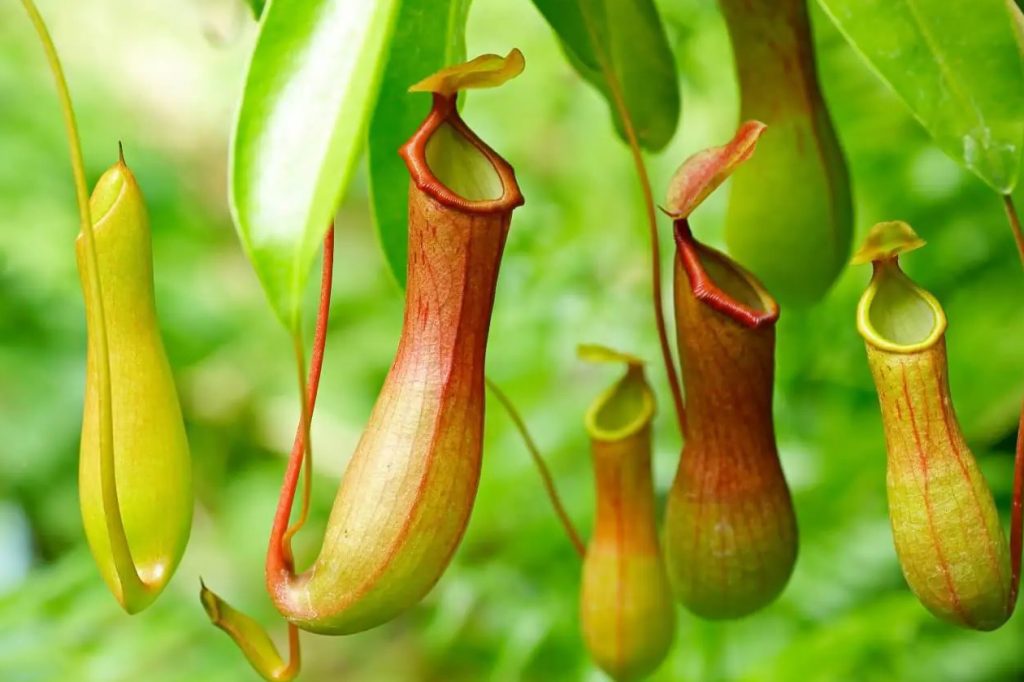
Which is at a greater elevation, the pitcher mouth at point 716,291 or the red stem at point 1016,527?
the pitcher mouth at point 716,291

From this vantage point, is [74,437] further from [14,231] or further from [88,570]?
[88,570]

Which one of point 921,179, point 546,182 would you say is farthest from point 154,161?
point 921,179

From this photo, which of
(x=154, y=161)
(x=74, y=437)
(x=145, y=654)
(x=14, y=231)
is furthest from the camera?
(x=154, y=161)

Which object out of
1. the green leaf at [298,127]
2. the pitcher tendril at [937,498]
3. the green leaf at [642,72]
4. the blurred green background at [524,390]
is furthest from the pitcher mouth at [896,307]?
the blurred green background at [524,390]

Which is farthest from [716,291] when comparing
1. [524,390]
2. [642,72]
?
[524,390]

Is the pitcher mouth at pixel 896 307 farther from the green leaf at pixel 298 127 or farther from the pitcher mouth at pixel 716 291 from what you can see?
the green leaf at pixel 298 127

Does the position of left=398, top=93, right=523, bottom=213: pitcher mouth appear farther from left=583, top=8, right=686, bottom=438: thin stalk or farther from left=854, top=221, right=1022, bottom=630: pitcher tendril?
left=854, top=221, right=1022, bottom=630: pitcher tendril
